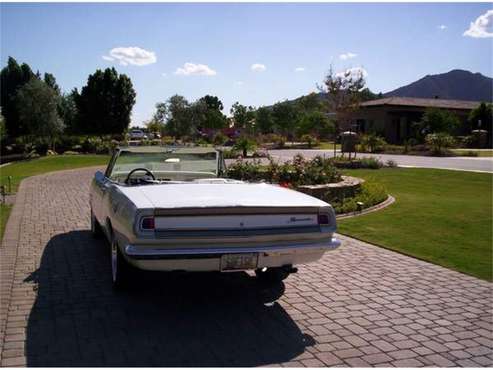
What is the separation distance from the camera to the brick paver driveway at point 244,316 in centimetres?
366

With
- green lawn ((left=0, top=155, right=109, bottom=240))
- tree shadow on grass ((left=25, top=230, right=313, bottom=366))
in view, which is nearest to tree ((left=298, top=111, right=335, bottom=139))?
green lawn ((left=0, top=155, right=109, bottom=240))

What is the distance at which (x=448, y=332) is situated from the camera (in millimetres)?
4207

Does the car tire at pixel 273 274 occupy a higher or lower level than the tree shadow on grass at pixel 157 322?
higher

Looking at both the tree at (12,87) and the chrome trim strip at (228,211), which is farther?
the tree at (12,87)

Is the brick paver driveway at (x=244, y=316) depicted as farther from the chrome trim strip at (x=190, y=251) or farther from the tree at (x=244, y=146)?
the tree at (x=244, y=146)

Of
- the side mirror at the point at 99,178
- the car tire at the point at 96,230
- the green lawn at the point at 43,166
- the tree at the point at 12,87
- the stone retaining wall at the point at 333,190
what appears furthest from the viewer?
the tree at the point at 12,87

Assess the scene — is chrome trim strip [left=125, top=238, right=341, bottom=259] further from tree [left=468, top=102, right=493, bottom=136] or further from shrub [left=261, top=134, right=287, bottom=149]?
tree [left=468, top=102, right=493, bottom=136]

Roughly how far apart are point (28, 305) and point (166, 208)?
180 centimetres

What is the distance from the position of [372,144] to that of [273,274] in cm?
2915

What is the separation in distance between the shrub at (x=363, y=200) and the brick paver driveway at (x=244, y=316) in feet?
10.6

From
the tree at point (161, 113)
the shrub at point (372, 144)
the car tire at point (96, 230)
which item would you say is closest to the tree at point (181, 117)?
the tree at point (161, 113)

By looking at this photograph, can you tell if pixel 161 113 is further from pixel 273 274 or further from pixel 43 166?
pixel 273 274

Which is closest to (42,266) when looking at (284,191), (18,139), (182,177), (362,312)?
(182,177)

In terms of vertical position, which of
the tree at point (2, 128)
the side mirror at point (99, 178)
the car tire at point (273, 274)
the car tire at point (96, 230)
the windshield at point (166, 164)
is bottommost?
the car tire at point (273, 274)
